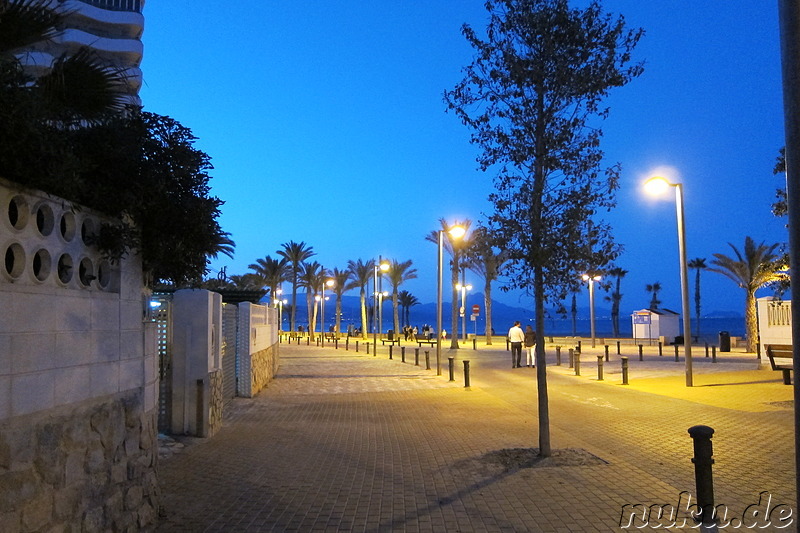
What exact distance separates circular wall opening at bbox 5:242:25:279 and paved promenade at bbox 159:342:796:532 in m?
2.91

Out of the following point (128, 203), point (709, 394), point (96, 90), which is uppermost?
point (96, 90)

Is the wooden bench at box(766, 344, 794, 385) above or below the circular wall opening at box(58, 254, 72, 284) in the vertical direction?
below

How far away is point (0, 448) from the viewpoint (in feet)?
12.8

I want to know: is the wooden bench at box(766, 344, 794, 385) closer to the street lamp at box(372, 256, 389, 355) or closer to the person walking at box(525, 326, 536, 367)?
the person walking at box(525, 326, 536, 367)

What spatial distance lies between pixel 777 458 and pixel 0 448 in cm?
876

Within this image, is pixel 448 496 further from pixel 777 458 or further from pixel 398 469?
pixel 777 458

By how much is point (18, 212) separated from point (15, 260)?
0.32 metres

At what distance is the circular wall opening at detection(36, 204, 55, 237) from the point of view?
4.61 metres

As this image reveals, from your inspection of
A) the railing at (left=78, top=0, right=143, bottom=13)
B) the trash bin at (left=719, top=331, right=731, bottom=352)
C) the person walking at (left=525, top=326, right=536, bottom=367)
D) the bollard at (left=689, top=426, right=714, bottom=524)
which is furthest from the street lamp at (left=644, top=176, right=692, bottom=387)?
the railing at (left=78, top=0, right=143, bottom=13)

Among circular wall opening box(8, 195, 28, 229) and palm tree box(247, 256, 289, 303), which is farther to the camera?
palm tree box(247, 256, 289, 303)

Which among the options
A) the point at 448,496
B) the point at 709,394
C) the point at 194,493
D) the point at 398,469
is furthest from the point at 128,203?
the point at 709,394

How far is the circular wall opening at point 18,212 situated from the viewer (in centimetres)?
429

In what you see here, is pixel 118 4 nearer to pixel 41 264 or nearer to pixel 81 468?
pixel 41 264

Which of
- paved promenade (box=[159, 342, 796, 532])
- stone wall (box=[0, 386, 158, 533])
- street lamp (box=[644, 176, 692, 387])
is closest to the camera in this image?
stone wall (box=[0, 386, 158, 533])
